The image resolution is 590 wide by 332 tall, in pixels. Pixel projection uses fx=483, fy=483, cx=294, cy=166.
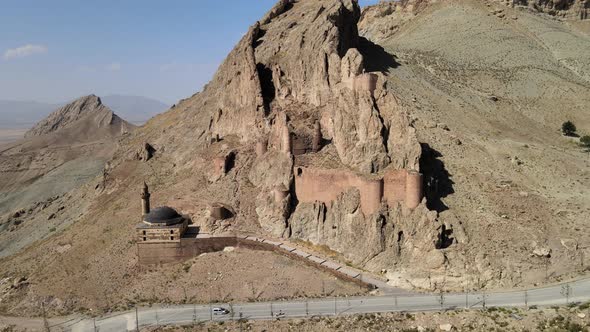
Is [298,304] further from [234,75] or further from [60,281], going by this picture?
[234,75]

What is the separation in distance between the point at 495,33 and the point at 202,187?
63.3 metres

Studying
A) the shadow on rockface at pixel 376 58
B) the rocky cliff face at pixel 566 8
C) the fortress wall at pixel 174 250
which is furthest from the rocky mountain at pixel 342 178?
the rocky cliff face at pixel 566 8

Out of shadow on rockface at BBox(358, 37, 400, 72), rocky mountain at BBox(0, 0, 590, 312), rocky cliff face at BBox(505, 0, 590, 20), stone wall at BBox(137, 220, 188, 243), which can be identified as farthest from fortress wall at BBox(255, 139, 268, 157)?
rocky cliff face at BBox(505, 0, 590, 20)

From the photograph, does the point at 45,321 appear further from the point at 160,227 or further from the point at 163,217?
the point at 163,217

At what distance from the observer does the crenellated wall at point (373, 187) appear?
119ft

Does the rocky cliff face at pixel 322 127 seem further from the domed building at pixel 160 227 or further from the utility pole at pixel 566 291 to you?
the utility pole at pixel 566 291

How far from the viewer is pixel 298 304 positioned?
106 ft

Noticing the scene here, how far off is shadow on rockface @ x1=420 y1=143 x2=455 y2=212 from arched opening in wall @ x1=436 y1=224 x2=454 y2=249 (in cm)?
208

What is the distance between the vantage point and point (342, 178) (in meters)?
38.0

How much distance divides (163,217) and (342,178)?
14532mm

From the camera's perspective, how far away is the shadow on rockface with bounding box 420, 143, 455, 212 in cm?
3853

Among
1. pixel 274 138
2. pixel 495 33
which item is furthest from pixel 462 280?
pixel 495 33

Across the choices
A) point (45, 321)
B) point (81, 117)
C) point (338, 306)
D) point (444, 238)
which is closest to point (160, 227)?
point (45, 321)

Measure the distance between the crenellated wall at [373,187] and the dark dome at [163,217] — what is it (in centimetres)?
1162
